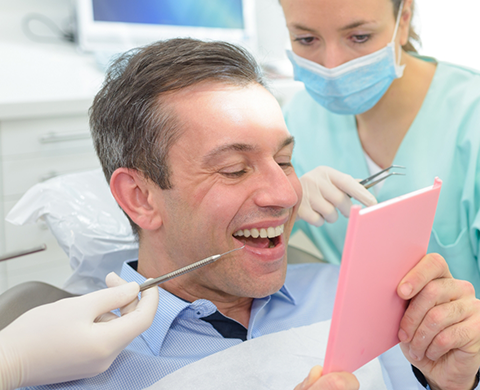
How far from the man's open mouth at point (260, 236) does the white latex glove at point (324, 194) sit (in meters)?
0.25

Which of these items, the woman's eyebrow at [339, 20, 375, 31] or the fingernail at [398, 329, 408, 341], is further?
the woman's eyebrow at [339, 20, 375, 31]

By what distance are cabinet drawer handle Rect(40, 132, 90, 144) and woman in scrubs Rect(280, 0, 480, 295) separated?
3.75 feet

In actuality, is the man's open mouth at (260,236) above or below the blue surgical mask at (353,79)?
below

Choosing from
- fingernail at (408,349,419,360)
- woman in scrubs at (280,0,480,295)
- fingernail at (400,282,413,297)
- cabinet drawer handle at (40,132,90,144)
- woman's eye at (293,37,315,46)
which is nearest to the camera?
fingernail at (400,282,413,297)

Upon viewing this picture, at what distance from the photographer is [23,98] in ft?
6.40

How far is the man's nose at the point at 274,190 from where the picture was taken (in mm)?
1006

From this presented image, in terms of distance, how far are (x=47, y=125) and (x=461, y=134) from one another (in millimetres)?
1665

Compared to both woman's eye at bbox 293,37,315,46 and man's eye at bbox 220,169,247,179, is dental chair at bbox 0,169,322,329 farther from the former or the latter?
woman's eye at bbox 293,37,315,46

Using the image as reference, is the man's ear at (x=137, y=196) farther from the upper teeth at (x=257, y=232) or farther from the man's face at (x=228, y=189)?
the upper teeth at (x=257, y=232)

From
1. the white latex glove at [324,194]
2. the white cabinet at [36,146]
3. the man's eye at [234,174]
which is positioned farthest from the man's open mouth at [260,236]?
the white cabinet at [36,146]

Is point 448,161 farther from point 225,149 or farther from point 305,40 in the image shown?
point 225,149

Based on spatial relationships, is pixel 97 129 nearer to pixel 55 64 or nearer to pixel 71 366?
pixel 71 366

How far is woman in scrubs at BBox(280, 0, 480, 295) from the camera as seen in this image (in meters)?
1.28

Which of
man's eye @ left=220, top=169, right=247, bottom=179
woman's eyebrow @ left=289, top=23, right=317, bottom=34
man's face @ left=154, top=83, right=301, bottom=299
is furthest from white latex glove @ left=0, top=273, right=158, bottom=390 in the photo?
woman's eyebrow @ left=289, top=23, right=317, bottom=34
